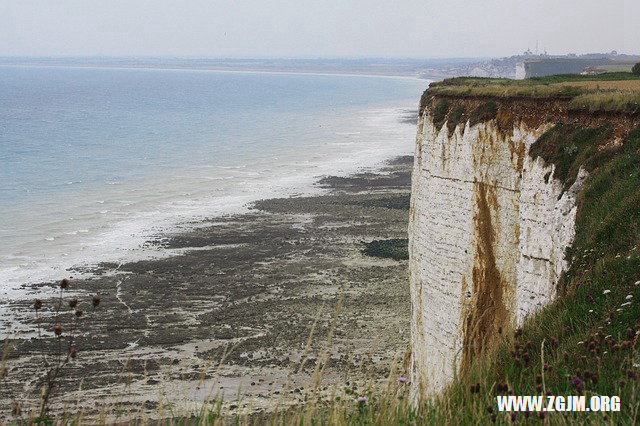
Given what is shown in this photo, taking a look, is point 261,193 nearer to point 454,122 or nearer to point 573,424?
point 454,122

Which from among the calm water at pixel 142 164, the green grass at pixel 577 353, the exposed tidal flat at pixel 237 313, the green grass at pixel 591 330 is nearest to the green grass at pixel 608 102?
the green grass at pixel 591 330

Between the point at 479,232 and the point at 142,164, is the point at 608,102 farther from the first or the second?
the point at 142,164

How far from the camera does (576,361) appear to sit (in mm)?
5711

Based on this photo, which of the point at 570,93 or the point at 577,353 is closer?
the point at 577,353

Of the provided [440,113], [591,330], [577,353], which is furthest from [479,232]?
[577,353]

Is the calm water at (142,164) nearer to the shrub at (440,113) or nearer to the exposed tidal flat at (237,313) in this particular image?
the exposed tidal flat at (237,313)

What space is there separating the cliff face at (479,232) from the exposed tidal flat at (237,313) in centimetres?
176

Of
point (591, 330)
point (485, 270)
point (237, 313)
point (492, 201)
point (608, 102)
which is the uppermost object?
point (608, 102)

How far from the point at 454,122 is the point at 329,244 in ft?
69.5

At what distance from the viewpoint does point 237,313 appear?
29938 mm

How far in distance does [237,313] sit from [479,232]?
14.5m

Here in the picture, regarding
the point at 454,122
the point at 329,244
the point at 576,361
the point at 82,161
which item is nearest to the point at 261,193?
the point at 329,244

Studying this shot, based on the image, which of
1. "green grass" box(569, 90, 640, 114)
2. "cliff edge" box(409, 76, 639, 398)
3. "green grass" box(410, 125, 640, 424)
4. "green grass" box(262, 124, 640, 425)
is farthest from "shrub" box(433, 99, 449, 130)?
"green grass" box(262, 124, 640, 425)

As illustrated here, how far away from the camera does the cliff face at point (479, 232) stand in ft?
47.9
